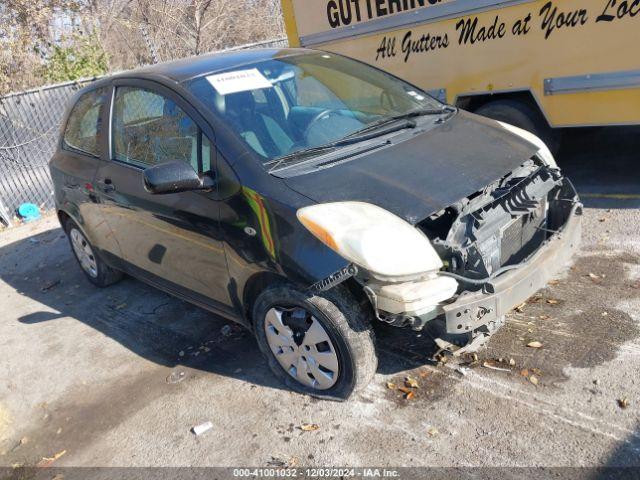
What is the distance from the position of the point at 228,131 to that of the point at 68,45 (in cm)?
1066

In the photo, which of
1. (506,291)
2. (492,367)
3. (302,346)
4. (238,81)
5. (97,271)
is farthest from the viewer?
(97,271)

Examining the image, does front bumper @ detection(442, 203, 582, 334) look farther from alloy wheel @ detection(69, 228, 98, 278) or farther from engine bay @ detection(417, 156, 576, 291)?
alloy wheel @ detection(69, 228, 98, 278)

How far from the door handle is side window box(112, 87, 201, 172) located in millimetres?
200

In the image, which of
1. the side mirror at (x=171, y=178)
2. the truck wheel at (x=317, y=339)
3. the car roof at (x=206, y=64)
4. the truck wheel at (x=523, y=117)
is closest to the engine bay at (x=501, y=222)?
the truck wheel at (x=317, y=339)

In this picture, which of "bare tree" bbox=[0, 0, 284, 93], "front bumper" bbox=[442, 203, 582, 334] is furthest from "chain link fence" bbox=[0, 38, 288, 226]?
"front bumper" bbox=[442, 203, 582, 334]

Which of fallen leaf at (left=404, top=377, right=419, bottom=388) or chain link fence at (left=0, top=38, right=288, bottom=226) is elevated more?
Result: chain link fence at (left=0, top=38, right=288, bottom=226)

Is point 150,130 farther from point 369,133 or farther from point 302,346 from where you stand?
point 302,346

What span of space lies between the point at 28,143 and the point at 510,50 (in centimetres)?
742

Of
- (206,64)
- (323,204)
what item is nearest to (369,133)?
(323,204)

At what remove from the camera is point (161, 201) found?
375 cm

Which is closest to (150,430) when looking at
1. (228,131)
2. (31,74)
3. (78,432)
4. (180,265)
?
(78,432)

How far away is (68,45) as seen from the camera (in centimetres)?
1223

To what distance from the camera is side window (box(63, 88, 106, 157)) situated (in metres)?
4.54

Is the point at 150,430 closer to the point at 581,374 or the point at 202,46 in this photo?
the point at 581,374
